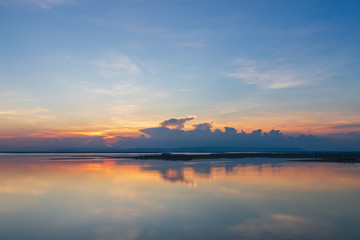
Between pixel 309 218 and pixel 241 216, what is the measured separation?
12.3 feet

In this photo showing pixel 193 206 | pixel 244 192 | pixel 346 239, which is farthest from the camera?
pixel 244 192

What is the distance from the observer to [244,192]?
25.6 m

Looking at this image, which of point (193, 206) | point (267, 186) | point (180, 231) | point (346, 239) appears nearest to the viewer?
point (346, 239)

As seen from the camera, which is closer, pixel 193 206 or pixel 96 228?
pixel 96 228

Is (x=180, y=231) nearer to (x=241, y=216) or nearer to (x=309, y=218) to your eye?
(x=241, y=216)

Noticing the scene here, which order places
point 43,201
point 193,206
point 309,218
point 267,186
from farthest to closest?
point 267,186 → point 43,201 → point 193,206 → point 309,218

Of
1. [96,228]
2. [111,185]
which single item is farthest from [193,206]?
[111,185]

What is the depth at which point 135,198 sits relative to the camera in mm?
23828

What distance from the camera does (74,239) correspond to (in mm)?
13617

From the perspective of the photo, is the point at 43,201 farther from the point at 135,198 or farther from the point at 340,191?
the point at 340,191

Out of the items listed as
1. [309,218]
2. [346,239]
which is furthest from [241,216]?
[346,239]

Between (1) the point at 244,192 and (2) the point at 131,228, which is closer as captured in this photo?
(2) the point at 131,228

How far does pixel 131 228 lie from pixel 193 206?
6.07 metres

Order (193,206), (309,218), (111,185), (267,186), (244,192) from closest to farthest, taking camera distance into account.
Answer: (309,218) → (193,206) → (244,192) → (267,186) → (111,185)
